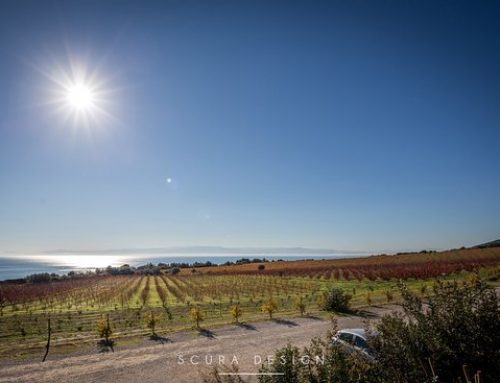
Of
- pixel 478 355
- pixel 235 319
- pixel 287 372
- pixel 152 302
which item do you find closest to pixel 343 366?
pixel 287 372

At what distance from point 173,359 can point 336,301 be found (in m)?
15.4

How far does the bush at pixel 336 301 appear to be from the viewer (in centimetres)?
2767

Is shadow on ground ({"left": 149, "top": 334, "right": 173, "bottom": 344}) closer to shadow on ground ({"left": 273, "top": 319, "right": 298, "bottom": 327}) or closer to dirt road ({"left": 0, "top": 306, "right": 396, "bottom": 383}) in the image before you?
dirt road ({"left": 0, "top": 306, "right": 396, "bottom": 383})

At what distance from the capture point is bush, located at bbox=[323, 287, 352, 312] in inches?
1089

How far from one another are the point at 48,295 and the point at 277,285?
31888mm

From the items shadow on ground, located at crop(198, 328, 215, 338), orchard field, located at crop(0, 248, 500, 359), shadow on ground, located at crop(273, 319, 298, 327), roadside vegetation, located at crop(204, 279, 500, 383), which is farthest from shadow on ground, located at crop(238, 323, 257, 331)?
roadside vegetation, located at crop(204, 279, 500, 383)

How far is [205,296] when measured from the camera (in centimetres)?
4216

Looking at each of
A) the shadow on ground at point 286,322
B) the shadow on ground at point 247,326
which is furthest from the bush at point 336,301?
the shadow on ground at point 247,326

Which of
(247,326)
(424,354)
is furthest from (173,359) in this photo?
(424,354)

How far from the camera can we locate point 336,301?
27969 millimetres

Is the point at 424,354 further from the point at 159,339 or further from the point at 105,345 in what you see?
the point at 105,345

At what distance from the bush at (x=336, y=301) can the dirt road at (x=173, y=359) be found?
5327 mm

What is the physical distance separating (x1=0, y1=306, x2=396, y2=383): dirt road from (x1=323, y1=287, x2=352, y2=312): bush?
5.33 m

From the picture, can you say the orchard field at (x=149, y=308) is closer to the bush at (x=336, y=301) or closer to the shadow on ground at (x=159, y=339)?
the shadow on ground at (x=159, y=339)
